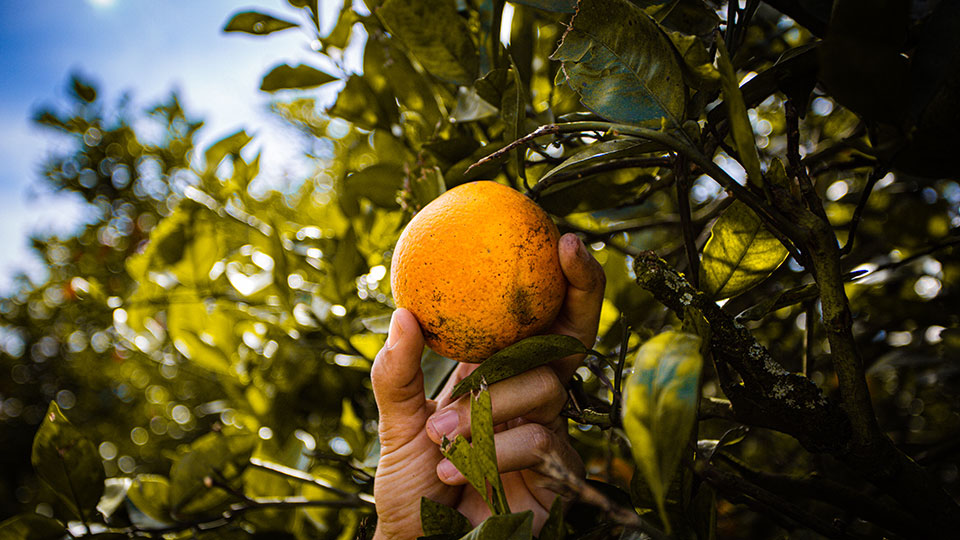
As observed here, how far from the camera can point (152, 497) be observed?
1014mm

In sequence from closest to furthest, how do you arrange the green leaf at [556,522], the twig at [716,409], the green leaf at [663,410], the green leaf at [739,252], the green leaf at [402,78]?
the green leaf at [663,410] → the green leaf at [556,522] → the green leaf at [739,252] → the twig at [716,409] → the green leaf at [402,78]

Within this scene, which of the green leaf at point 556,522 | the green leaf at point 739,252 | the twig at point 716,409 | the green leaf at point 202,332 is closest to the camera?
the green leaf at point 556,522

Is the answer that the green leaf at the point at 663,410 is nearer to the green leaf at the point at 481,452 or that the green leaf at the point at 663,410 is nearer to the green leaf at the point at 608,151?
the green leaf at the point at 481,452

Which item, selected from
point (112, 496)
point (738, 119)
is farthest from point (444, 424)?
point (112, 496)

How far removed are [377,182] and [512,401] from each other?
1.55 ft

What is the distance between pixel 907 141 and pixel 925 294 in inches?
43.3

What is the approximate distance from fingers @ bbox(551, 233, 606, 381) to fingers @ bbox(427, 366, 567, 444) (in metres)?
0.06

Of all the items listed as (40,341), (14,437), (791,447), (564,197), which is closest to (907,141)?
(564,197)

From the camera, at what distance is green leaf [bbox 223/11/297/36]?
3.27ft

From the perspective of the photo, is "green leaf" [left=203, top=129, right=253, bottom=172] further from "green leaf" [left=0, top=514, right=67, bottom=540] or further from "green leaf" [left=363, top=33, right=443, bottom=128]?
"green leaf" [left=0, top=514, right=67, bottom=540]

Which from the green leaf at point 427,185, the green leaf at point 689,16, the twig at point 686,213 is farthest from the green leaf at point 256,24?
the twig at point 686,213

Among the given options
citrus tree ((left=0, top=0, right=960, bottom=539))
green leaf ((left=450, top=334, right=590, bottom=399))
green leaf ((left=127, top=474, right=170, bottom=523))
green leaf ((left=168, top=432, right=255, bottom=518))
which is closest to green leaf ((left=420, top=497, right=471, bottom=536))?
citrus tree ((left=0, top=0, right=960, bottom=539))

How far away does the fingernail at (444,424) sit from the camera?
63 centimetres

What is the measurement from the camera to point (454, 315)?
1.92 ft
